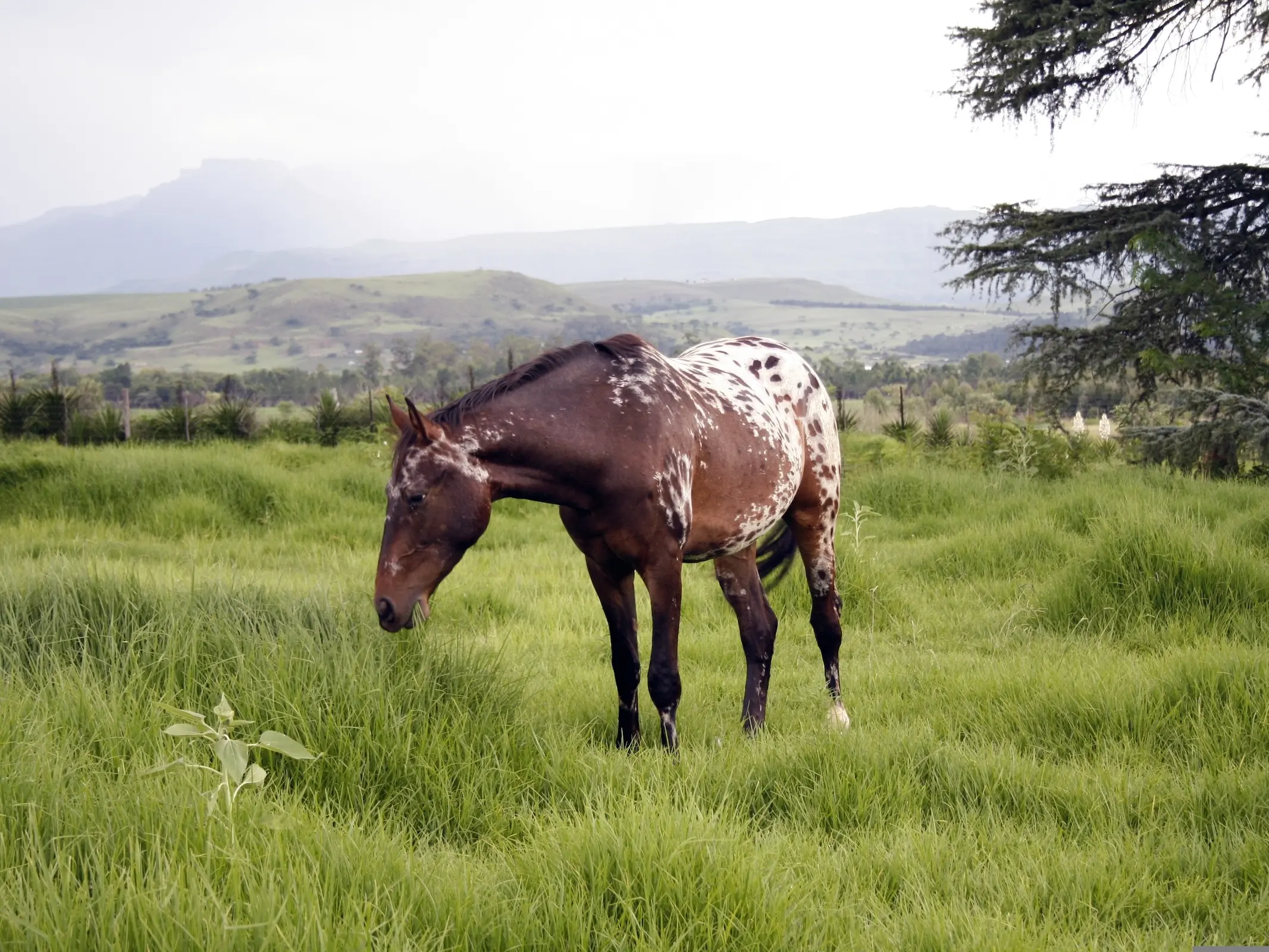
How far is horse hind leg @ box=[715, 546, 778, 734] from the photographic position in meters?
5.00

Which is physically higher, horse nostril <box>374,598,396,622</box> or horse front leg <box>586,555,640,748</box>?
horse nostril <box>374,598,396,622</box>

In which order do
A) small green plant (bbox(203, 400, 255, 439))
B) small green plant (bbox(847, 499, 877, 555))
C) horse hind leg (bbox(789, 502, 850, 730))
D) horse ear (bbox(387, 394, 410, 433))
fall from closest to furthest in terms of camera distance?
horse ear (bbox(387, 394, 410, 433))
horse hind leg (bbox(789, 502, 850, 730))
small green plant (bbox(847, 499, 877, 555))
small green plant (bbox(203, 400, 255, 439))

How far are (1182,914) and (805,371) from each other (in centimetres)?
357

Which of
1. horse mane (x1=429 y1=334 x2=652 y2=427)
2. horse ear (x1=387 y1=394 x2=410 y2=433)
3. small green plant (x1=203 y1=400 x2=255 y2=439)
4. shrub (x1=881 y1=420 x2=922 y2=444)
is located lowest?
shrub (x1=881 y1=420 x2=922 y2=444)

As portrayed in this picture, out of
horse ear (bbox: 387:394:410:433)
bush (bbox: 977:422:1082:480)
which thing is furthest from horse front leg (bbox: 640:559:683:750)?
bush (bbox: 977:422:1082:480)

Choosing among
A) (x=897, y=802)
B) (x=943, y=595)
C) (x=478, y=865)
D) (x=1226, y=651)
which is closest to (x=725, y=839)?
(x=478, y=865)

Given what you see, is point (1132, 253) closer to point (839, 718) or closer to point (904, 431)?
point (904, 431)

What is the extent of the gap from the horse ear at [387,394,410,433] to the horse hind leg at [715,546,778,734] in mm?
2042

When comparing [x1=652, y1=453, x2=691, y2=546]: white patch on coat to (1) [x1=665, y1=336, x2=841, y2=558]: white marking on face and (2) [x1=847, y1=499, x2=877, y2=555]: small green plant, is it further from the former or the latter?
(2) [x1=847, y1=499, x2=877, y2=555]: small green plant

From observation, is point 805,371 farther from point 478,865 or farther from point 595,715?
point 478,865

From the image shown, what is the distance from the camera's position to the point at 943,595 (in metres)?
7.46

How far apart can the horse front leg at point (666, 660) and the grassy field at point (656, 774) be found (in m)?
0.20

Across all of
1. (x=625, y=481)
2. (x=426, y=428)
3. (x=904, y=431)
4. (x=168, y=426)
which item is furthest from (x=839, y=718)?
(x=168, y=426)

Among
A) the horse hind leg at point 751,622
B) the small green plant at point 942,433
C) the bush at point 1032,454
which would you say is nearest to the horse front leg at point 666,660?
the horse hind leg at point 751,622
